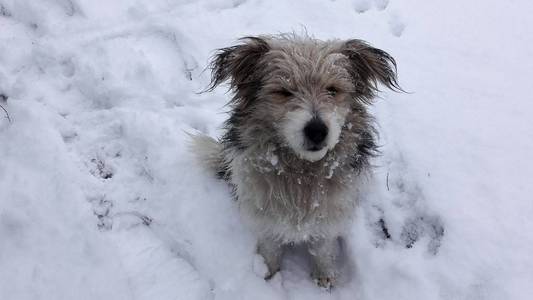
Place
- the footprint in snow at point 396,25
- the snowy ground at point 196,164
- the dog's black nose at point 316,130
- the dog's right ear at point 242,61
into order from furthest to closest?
1. the footprint in snow at point 396,25
2. the snowy ground at point 196,164
3. the dog's right ear at point 242,61
4. the dog's black nose at point 316,130

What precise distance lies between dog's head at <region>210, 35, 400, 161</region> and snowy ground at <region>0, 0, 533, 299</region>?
3.59 ft

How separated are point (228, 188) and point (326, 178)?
117 centimetres

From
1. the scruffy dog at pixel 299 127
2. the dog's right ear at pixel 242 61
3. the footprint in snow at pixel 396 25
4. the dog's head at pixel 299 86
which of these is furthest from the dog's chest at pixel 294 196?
the footprint in snow at pixel 396 25

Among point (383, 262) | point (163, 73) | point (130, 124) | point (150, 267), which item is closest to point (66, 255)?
point (150, 267)

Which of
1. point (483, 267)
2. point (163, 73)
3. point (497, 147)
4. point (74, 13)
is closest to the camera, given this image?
point (483, 267)

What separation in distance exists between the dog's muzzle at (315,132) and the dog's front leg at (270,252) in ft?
3.34

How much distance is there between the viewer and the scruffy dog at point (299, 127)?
2.44 meters

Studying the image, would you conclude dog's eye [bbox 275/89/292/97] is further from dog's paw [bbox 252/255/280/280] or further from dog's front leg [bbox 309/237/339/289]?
dog's paw [bbox 252/255/280/280]

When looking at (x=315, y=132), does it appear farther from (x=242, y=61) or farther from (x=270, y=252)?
(x=270, y=252)

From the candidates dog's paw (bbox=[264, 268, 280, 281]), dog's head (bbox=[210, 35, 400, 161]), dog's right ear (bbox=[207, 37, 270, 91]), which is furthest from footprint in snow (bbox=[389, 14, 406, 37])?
dog's paw (bbox=[264, 268, 280, 281])

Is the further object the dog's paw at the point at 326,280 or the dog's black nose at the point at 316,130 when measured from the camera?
the dog's paw at the point at 326,280

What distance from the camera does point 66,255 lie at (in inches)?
128

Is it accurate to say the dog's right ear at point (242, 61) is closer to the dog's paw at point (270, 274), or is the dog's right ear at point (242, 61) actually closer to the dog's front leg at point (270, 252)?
the dog's front leg at point (270, 252)

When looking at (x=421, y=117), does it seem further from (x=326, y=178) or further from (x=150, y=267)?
(x=150, y=267)
